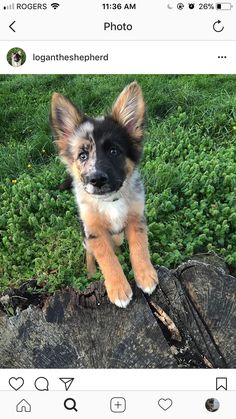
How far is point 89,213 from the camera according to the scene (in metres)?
3.33

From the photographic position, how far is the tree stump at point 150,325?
287cm

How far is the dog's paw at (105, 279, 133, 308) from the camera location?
2883 mm

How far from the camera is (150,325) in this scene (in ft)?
9.35

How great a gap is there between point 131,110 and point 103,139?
0.24 m
